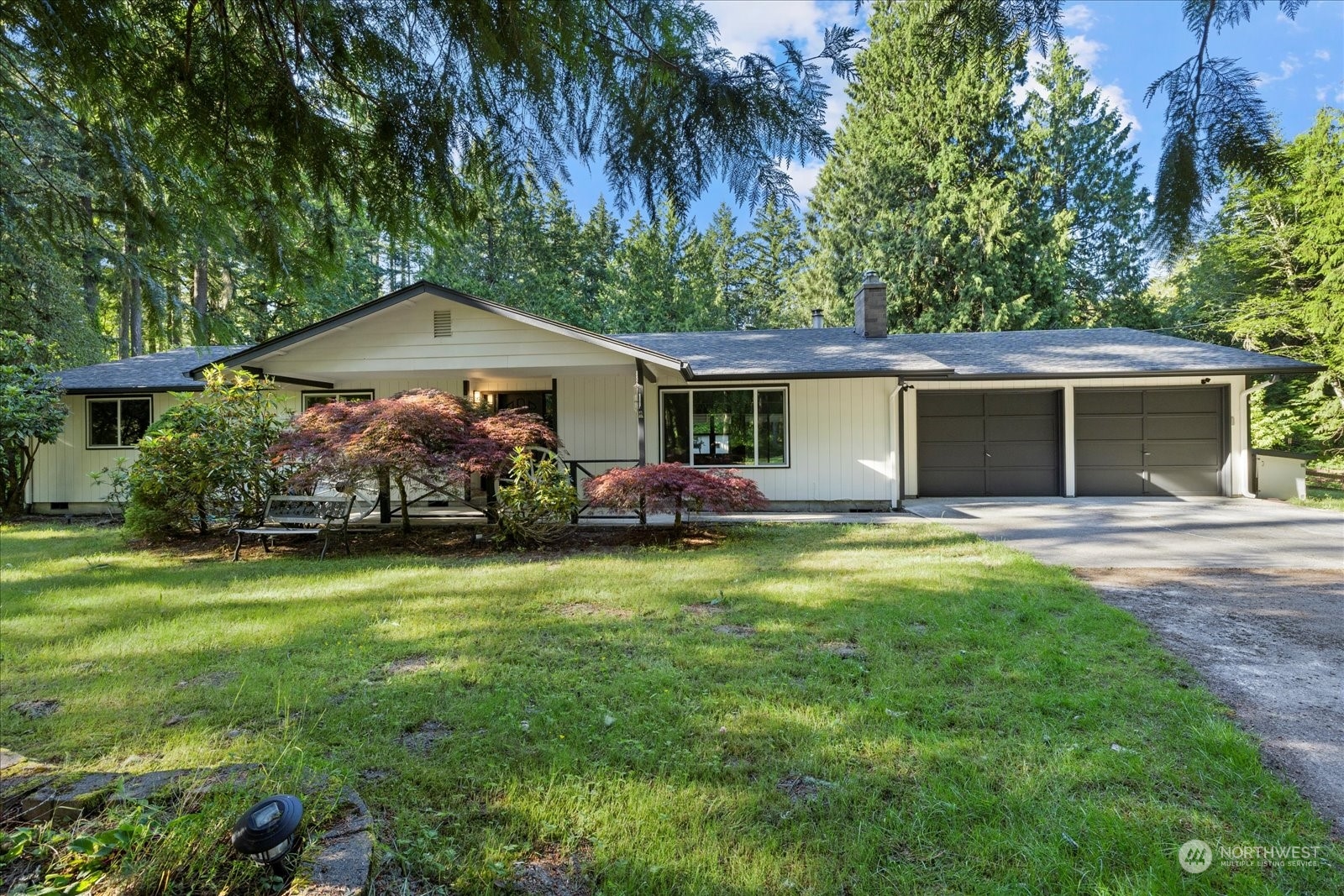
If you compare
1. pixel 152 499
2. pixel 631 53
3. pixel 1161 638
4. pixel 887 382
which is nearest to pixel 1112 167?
pixel 887 382

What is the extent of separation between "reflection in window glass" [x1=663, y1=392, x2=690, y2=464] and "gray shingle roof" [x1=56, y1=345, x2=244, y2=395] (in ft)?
26.7

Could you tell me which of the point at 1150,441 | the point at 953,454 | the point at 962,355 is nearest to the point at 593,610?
the point at 953,454

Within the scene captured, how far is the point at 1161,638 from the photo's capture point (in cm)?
376

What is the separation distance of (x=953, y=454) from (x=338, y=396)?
12636mm

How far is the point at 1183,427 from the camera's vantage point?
11367mm

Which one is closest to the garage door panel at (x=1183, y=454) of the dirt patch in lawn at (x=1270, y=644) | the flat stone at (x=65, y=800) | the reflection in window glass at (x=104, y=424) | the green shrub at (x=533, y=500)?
the dirt patch in lawn at (x=1270, y=644)

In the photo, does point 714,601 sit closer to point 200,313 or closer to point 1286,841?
point 1286,841

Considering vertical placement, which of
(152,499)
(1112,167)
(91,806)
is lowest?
(91,806)

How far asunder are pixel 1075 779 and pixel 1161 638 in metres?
2.22

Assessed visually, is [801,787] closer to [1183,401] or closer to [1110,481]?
[1110,481]

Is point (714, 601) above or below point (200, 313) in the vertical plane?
below

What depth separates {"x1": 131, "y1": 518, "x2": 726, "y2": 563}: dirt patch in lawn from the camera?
741 cm

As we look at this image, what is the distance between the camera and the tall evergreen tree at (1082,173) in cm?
2022

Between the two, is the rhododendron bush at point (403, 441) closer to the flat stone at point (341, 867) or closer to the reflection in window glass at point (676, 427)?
the reflection in window glass at point (676, 427)
